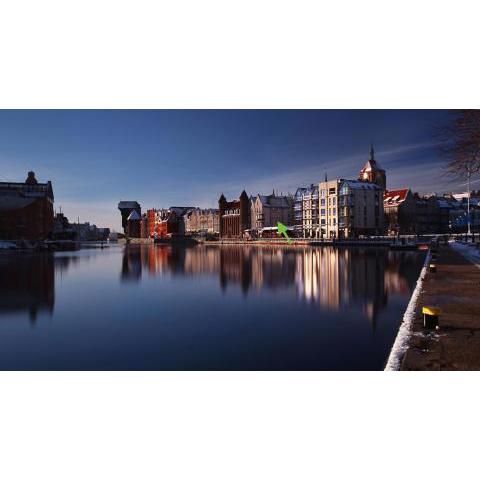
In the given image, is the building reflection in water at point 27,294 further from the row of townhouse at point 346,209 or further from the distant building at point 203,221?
the distant building at point 203,221

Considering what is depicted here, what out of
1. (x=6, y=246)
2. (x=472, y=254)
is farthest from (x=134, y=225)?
(x=472, y=254)

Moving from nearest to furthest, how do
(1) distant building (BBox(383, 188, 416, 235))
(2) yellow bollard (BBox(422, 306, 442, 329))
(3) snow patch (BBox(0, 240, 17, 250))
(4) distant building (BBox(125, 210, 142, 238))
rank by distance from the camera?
(2) yellow bollard (BBox(422, 306, 442, 329)) → (3) snow patch (BBox(0, 240, 17, 250)) → (1) distant building (BBox(383, 188, 416, 235)) → (4) distant building (BBox(125, 210, 142, 238))

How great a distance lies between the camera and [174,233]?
146 meters

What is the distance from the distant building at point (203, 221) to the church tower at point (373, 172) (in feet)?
164

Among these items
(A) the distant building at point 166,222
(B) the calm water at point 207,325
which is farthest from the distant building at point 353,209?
(A) the distant building at point 166,222

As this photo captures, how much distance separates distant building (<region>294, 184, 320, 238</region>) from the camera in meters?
85.9

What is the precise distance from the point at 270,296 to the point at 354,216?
63.5 metres

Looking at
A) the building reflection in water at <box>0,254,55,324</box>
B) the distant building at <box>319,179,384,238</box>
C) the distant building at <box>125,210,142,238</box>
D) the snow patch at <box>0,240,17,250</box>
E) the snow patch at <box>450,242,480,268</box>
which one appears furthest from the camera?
the distant building at <box>125,210,142,238</box>

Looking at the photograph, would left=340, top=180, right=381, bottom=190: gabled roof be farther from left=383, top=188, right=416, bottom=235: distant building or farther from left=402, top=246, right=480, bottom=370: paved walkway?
left=402, top=246, right=480, bottom=370: paved walkway

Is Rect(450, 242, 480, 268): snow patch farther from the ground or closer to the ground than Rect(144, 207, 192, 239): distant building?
closer to the ground

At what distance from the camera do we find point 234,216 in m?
115

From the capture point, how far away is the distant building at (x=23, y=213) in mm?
67375

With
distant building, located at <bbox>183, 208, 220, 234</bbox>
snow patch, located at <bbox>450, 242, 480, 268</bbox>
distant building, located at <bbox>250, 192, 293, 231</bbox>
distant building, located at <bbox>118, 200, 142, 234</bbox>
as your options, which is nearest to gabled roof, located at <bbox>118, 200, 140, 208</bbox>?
distant building, located at <bbox>118, 200, 142, 234</bbox>

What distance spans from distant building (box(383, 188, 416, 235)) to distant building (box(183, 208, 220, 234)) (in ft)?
193
